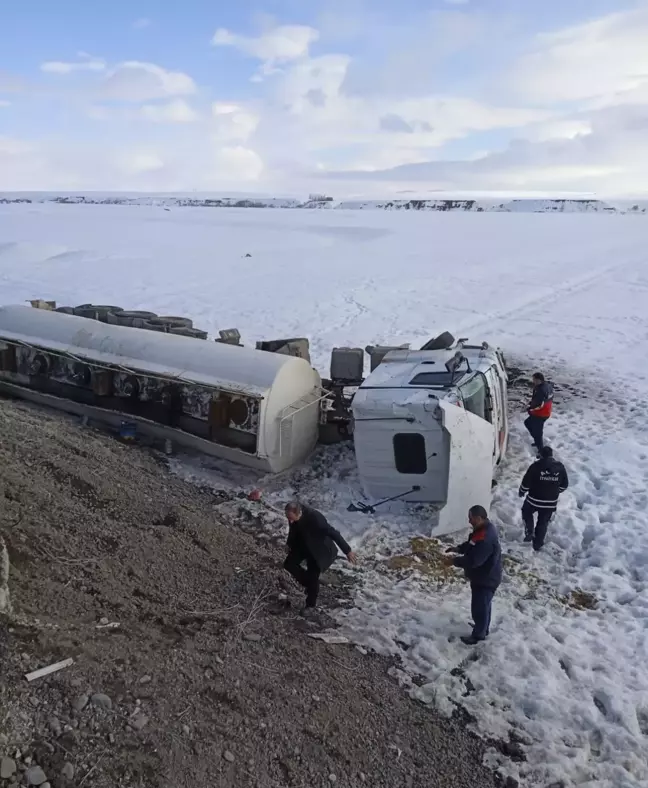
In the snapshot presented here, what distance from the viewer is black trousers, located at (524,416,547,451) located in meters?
12.1

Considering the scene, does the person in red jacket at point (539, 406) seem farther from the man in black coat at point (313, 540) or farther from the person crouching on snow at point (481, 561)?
the man in black coat at point (313, 540)

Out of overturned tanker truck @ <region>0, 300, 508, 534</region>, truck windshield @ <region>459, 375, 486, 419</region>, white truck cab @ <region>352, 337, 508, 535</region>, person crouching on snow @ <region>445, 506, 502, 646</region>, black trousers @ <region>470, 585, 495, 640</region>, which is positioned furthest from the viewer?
truck windshield @ <region>459, 375, 486, 419</region>

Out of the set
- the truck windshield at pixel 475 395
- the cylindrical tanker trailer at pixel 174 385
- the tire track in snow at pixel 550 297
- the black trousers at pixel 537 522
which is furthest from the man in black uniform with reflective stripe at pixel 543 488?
the tire track in snow at pixel 550 297

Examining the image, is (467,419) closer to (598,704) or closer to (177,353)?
(598,704)

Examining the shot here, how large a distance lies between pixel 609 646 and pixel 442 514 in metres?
2.73

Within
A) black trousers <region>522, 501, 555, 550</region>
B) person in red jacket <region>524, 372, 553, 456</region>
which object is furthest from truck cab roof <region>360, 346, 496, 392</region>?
black trousers <region>522, 501, 555, 550</region>

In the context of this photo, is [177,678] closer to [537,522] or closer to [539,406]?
[537,522]

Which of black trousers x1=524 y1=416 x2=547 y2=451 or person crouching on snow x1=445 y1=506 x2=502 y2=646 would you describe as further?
black trousers x1=524 y1=416 x2=547 y2=451

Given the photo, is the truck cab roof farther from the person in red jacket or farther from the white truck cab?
the person in red jacket

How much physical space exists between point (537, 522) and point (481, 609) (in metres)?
2.51

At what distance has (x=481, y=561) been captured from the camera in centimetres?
681

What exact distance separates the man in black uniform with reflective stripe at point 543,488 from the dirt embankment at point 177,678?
10.0 feet

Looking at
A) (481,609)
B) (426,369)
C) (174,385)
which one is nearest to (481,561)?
(481,609)

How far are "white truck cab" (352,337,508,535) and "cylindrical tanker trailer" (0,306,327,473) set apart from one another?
1702mm
